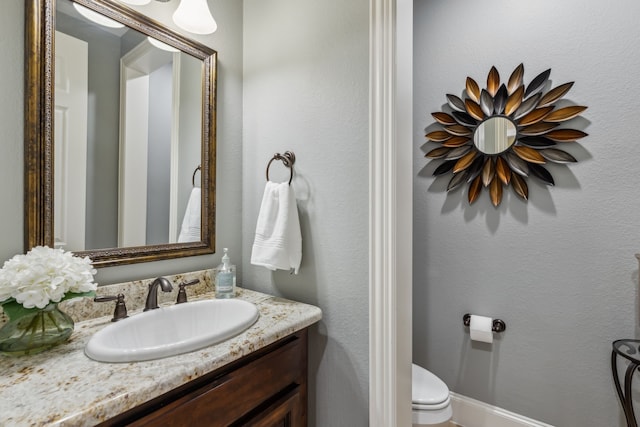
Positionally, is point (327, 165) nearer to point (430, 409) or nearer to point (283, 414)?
point (283, 414)

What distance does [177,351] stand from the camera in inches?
29.8

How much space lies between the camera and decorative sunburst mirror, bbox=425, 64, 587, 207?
154 cm

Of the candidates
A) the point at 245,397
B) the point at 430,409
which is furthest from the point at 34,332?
the point at 430,409

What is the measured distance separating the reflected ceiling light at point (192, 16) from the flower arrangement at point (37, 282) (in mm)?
936

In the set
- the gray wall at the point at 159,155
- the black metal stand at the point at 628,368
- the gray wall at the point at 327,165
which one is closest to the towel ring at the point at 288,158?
the gray wall at the point at 327,165

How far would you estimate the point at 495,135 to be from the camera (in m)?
1.69

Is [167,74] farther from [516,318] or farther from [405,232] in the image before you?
[516,318]

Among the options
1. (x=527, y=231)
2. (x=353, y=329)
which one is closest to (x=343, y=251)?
(x=353, y=329)

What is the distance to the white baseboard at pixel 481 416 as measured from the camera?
164 centimetres

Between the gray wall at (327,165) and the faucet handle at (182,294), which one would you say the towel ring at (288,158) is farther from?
the faucet handle at (182,294)

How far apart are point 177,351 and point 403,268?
73 cm

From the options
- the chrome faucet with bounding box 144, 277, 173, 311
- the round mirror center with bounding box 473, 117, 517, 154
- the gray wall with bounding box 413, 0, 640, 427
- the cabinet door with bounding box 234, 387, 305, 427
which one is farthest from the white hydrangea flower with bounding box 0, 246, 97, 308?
the round mirror center with bounding box 473, 117, 517, 154

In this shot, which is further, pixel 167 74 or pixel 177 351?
pixel 167 74

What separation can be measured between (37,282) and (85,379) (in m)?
0.27
